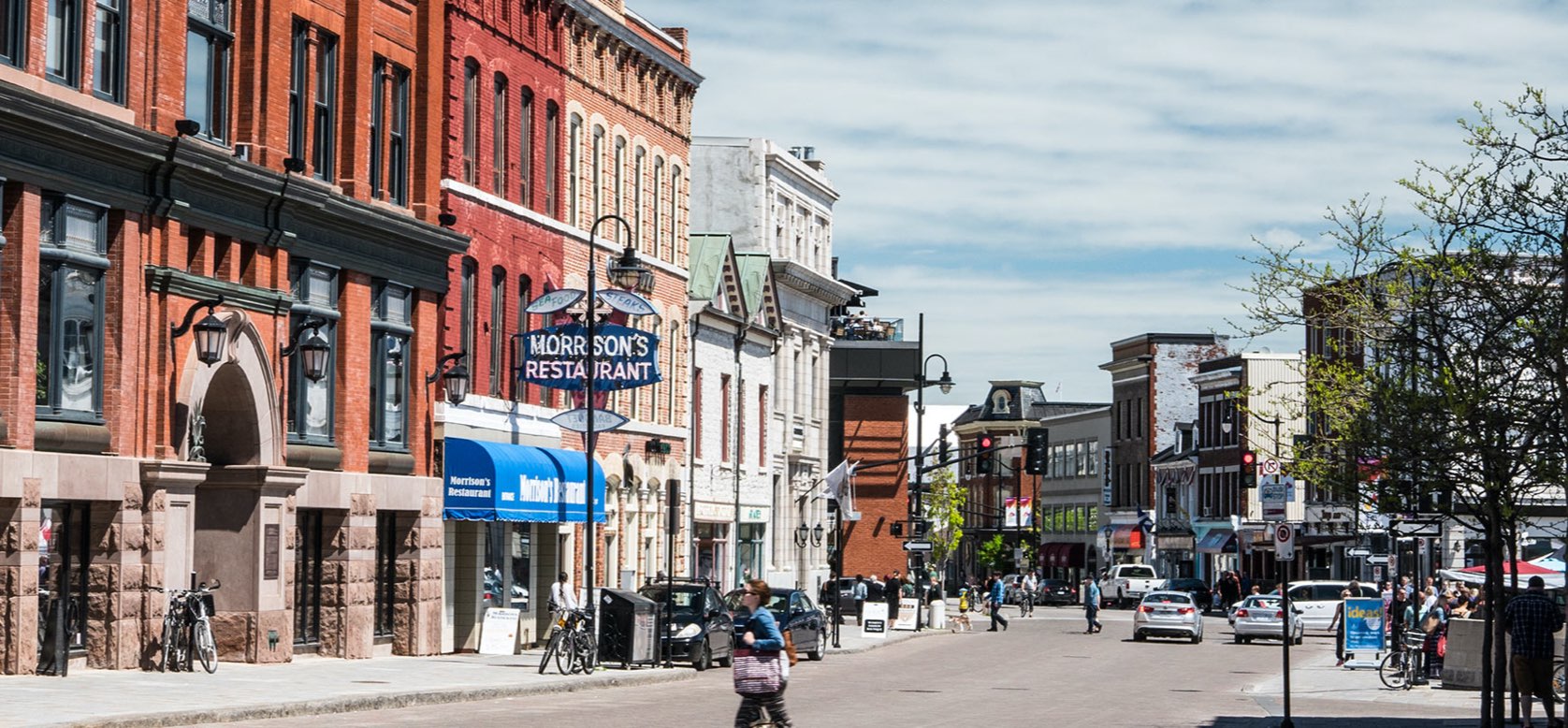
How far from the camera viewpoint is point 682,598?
41.2 metres

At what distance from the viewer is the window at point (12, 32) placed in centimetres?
2702

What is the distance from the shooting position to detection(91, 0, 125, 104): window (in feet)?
95.6

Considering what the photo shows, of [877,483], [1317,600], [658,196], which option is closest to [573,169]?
[658,196]

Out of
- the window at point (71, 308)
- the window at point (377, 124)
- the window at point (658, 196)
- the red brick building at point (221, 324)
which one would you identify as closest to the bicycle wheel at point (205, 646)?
the red brick building at point (221, 324)

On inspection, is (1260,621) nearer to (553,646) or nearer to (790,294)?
(790,294)

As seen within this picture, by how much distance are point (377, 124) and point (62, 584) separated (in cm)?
1158

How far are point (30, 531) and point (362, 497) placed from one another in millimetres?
9711

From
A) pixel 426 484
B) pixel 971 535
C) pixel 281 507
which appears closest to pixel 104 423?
pixel 281 507

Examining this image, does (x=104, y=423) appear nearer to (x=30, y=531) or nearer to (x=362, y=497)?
(x=30, y=531)

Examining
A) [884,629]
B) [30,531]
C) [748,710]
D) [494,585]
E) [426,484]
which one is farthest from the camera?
[884,629]

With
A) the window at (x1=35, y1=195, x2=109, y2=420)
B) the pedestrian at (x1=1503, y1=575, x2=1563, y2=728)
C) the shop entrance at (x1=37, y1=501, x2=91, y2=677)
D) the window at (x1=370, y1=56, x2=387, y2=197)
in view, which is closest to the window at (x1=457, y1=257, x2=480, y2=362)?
the window at (x1=370, y1=56, x2=387, y2=197)

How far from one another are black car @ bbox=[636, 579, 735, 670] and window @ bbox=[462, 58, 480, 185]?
26.8ft

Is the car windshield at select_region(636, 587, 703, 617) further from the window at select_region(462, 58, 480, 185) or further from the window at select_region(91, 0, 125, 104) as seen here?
the window at select_region(91, 0, 125, 104)

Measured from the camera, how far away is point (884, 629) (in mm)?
59625
